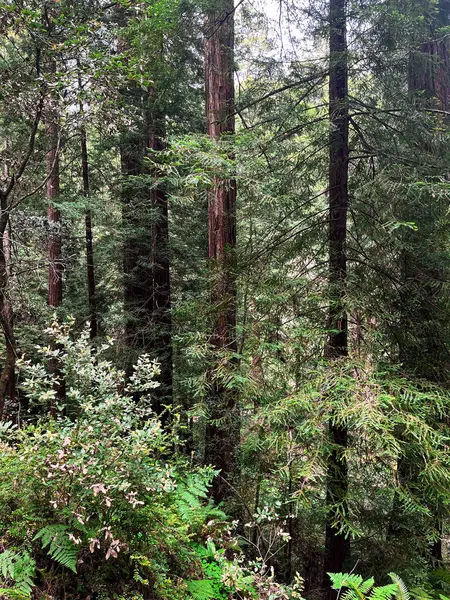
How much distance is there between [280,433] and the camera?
348cm

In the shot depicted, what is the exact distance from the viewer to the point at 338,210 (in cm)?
459

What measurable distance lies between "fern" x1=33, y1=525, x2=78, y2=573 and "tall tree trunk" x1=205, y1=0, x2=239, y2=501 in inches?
92.8

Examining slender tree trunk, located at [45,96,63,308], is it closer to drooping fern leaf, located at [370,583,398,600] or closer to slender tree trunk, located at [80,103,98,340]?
slender tree trunk, located at [80,103,98,340]

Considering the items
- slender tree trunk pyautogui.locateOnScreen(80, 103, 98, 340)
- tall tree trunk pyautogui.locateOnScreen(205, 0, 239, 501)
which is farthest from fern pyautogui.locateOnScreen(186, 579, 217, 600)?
slender tree trunk pyautogui.locateOnScreen(80, 103, 98, 340)

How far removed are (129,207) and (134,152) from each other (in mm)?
1340

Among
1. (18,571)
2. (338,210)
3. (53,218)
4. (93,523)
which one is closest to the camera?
(18,571)

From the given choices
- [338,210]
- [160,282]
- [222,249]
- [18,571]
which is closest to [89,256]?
[160,282]

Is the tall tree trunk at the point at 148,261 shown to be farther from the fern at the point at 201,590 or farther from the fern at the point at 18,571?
the fern at the point at 18,571

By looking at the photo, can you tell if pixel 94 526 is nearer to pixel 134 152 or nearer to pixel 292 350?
pixel 292 350

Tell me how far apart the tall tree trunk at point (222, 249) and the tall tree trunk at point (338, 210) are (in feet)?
3.98

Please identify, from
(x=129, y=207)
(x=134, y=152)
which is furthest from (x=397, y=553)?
(x=134, y=152)

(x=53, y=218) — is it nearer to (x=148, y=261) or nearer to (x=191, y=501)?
(x=148, y=261)

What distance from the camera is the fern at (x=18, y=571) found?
185 centimetres

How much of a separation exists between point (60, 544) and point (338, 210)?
13.9 feet
